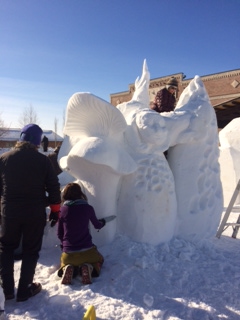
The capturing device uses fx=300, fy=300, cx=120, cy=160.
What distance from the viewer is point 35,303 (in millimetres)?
2488

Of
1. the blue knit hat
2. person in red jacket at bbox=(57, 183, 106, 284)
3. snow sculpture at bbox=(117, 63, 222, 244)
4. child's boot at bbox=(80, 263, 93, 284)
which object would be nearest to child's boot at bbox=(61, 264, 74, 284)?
person in red jacket at bbox=(57, 183, 106, 284)

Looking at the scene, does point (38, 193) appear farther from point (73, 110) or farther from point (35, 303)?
point (73, 110)

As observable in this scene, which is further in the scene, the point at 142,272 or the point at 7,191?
the point at 142,272

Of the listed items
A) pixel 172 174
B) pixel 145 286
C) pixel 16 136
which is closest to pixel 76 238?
pixel 145 286

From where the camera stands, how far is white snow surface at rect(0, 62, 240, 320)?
8.22ft

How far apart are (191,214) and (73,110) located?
198 cm

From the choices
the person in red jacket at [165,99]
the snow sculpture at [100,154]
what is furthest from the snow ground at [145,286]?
the person in red jacket at [165,99]

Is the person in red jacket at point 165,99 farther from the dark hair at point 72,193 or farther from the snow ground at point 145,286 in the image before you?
the dark hair at point 72,193

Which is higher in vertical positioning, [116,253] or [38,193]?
[38,193]

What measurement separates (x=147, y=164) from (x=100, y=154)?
2.26 feet

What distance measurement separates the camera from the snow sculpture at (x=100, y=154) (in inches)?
129

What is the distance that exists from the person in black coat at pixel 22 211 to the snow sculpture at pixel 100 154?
677 millimetres

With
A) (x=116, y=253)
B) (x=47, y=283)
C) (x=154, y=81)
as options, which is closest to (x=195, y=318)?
(x=116, y=253)

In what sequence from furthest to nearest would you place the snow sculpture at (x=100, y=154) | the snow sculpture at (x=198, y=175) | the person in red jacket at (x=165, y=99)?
the person in red jacket at (x=165, y=99) → the snow sculpture at (x=198, y=175) → the snow sculpture at (x=100, y=154)
